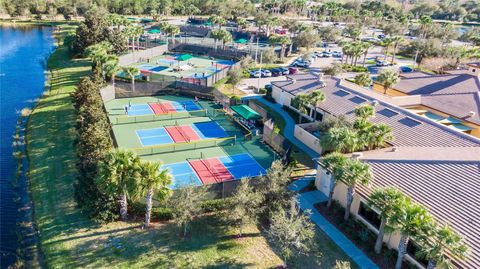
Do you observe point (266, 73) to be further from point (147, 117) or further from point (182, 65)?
point (147, 117)

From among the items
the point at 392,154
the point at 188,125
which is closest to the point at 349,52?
the point at 188,125

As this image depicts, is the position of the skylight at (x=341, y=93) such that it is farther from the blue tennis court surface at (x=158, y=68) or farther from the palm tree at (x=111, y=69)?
the blue tennis court surface at (x=158, y=68)

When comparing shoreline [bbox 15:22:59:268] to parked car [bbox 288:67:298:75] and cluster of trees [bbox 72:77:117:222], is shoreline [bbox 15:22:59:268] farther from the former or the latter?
parked car [bbox 288:67:298:75]

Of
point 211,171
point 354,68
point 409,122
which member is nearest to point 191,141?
point 211,171

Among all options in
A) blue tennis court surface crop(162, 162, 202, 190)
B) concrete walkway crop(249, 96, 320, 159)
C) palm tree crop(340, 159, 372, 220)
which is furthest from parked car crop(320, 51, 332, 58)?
palm tree crop(340, 159, 372, 220)

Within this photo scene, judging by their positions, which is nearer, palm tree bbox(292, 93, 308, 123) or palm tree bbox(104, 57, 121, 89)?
palm tree bbox(292, 93, 308, 123)

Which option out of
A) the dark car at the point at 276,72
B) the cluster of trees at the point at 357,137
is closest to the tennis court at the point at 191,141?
the cluster of trees at the point at 357,137
